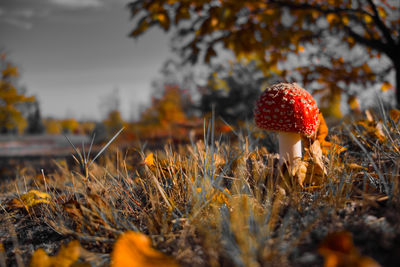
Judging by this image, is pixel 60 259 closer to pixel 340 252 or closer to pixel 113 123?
pixel 340 252

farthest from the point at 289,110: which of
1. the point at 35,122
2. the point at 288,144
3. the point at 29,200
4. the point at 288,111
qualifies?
the point at 35,122

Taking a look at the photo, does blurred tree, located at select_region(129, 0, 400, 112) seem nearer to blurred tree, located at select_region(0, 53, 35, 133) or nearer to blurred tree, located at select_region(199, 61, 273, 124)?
blurred tree, located at select_region(199, 61, 273, 124)

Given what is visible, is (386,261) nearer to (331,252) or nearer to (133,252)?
(331,252)

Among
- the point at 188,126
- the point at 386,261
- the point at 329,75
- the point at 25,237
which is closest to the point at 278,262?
the point at 386,261

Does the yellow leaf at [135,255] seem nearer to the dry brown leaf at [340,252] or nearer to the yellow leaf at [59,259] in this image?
the yellow leaf at [59,259]

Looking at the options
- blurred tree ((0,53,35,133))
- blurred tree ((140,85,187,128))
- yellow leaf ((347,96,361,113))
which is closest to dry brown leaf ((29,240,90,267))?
yellow leaf ((347,96,361,113))

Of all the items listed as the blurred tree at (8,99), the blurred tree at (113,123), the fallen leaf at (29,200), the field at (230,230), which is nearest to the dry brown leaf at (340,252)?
the field at (230,230)
